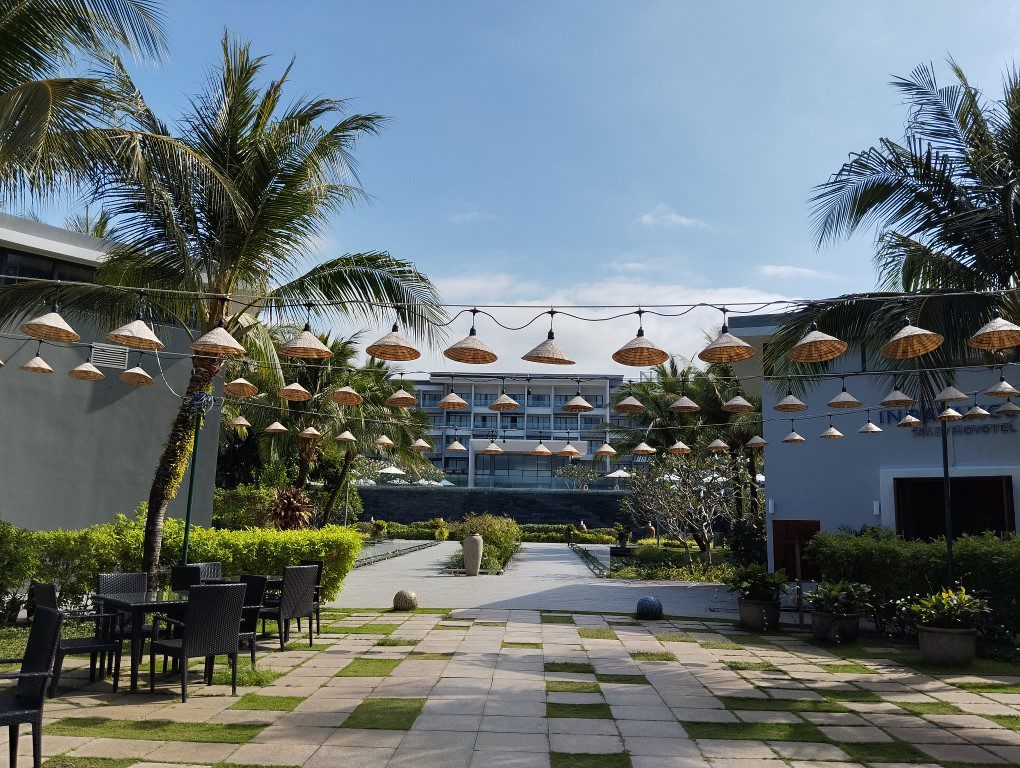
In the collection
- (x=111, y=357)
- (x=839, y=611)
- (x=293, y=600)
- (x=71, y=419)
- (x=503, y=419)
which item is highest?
(x=503, y=419)

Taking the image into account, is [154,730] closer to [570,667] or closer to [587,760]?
[587,760]

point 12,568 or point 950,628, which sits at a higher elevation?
point 12,568

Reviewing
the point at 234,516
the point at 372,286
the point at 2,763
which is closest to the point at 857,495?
the point at 372,286

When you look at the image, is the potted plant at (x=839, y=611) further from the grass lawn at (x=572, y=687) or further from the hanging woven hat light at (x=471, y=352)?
the hanging woven hat light at (x=471, y=352)

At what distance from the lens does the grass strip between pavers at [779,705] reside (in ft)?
22.1

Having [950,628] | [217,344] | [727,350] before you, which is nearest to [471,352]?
[217,344]

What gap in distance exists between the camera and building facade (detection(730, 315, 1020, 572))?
14.8 metres

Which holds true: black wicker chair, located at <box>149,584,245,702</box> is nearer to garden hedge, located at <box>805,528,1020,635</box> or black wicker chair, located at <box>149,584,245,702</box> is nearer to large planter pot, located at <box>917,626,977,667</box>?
large planter pot, located at <box>917,626,977,667</box>

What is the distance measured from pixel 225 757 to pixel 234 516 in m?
20.0


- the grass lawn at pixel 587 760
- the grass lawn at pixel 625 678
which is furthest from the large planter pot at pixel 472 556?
the grass lawn at pixel 587 760

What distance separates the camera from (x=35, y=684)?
465 centimetres

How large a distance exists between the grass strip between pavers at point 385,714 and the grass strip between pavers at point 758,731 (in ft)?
7.27

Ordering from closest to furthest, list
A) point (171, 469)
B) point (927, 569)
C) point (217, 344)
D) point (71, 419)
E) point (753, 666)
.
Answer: point (217, 344)
point (753, 666)
point (171, 469)
point (927, 569)
point (71, 419)

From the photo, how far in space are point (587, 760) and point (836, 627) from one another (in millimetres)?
6503
